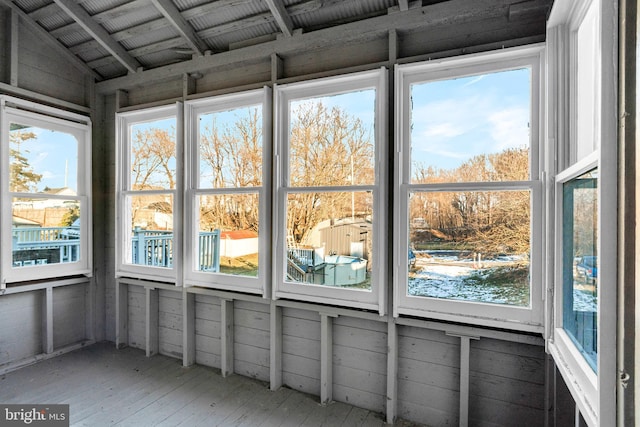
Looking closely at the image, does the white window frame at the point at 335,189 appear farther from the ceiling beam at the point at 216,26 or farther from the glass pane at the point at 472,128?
the ceiling beam at the point at 216,26

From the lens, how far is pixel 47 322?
321 cm

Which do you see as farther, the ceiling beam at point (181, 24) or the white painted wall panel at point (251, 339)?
the white painted wall panel at point (251, 339)

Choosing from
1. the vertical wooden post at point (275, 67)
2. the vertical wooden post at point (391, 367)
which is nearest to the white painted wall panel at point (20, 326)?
the vertical wooden post at point (275, 67)

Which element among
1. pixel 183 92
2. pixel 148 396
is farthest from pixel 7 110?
pixel 148 396

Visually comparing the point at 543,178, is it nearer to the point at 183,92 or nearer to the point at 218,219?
the point at 218,219

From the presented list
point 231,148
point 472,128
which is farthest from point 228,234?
point 472,128

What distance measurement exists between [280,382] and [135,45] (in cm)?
336

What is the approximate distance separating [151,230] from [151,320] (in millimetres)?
906

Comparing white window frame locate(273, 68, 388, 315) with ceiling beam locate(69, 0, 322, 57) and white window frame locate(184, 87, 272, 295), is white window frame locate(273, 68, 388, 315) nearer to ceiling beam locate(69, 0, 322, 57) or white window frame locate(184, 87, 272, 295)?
white window frame locate(184, 87, 272, 295)

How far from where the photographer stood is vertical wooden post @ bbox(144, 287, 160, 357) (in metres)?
3.28

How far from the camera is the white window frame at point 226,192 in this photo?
2.71m

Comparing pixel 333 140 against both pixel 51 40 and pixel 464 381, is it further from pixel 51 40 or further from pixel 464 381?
pixel 51 40

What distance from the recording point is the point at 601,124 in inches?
38.8

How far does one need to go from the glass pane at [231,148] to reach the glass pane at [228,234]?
149 mm
